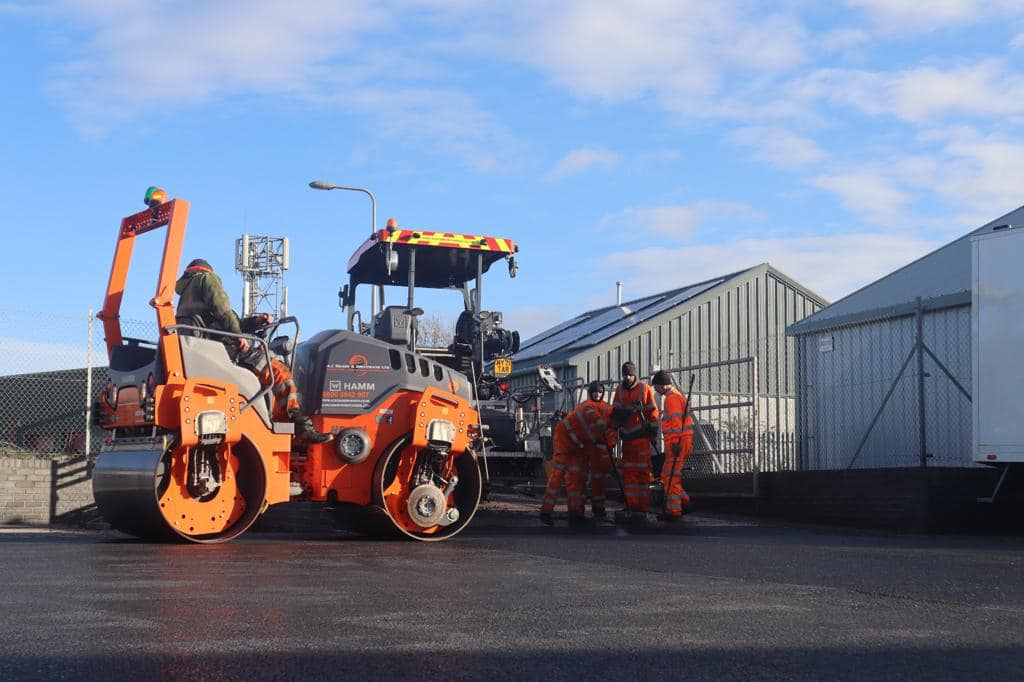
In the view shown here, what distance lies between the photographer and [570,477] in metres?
13.0

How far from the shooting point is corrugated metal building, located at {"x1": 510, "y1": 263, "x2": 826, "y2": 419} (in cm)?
2458

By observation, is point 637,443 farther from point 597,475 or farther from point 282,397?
point 282,397

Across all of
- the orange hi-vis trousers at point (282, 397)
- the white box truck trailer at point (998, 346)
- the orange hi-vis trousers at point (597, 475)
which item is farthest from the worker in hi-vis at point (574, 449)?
the orange hi-vis trousers at point (282, 397)

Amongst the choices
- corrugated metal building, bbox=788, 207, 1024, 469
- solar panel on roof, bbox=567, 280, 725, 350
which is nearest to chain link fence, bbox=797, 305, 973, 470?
corrugated metal building, bbox=788, 207, 1024, 469

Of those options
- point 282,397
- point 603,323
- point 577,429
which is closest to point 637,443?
point 577,429

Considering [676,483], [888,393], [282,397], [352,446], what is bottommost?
[676,483]

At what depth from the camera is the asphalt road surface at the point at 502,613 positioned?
4.05 meters

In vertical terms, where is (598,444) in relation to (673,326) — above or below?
below

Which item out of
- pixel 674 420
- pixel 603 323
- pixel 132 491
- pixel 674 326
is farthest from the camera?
pixel 603 323

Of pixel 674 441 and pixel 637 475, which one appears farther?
pixel 674 441

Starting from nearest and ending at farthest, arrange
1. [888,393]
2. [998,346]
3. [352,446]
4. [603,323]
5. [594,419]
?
[352,446] → [998,346] → [594,419] → [888,393] → [603,323]

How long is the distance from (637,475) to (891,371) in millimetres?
4046

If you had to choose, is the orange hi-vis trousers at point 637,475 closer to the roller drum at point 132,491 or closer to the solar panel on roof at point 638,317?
the roller drum at point 132,491

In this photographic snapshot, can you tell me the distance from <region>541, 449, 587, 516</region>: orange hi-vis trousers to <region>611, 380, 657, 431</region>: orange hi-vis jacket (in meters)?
0.66
